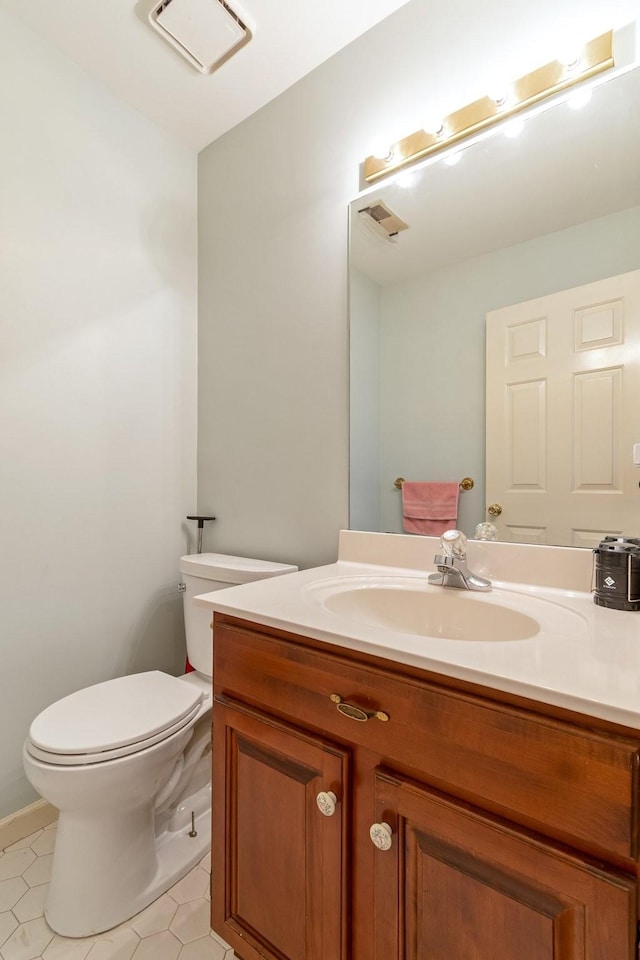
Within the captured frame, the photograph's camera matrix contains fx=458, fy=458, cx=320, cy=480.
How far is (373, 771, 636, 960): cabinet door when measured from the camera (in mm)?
521

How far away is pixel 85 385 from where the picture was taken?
1555mm

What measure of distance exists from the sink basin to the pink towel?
0.16 m

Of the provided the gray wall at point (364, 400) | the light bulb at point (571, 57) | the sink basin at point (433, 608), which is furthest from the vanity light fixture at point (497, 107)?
the sink basin at point (433, 608)

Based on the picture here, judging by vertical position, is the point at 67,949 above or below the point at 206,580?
below

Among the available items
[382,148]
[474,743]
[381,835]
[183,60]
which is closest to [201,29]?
[183,60]

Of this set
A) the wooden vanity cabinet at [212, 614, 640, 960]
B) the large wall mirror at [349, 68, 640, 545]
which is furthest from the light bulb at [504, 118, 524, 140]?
the wooden vanity cabinet at [212, 614, 640, 960]

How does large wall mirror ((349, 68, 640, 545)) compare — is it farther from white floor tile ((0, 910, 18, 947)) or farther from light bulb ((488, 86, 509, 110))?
white floor tile ((0, 910, 18, 947))

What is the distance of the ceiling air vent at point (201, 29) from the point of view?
130 centimetres

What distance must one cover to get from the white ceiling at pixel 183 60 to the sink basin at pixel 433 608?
1629mm

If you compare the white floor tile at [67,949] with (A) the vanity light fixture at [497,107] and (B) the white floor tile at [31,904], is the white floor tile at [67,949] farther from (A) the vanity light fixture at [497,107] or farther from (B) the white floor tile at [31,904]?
(A) the vanity light fixture at [497,107]

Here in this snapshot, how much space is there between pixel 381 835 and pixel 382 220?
1.45 meters

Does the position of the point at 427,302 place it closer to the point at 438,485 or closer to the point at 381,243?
the point at 381,243

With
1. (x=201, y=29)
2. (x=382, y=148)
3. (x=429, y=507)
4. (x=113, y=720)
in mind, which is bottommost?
(x=113, y=720)

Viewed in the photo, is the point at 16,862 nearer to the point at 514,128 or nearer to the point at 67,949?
the point at 67,949
